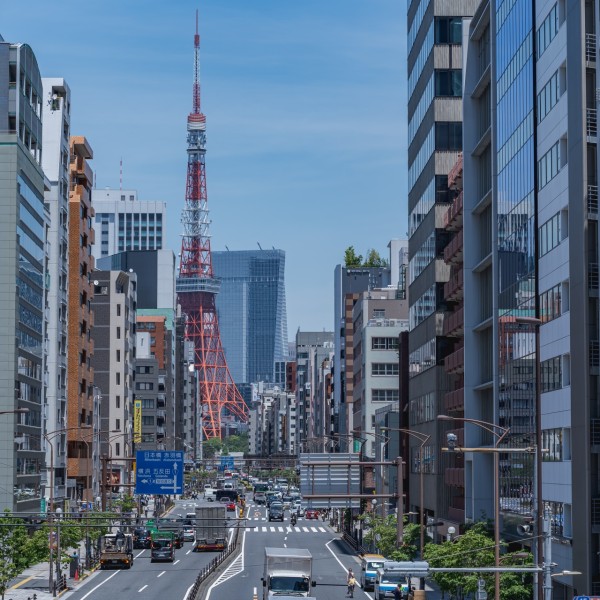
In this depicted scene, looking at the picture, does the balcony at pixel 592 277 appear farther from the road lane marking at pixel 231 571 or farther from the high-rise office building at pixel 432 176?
the high-rise office building at pixel 432 176

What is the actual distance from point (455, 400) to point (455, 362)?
267 cm

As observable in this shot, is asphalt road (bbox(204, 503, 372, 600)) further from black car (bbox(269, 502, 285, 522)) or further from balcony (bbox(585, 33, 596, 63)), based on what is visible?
balcony (bbox(585, 33, 596, 63))

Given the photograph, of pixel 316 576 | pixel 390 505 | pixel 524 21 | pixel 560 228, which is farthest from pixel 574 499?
pixel 390 505

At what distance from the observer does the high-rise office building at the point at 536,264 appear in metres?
60.4

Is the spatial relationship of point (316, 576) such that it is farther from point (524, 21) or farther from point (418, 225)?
point (524, 21)

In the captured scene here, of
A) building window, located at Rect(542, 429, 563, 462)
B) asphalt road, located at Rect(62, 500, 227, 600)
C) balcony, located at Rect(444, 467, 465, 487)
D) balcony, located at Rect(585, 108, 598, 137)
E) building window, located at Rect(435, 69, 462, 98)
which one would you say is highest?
building window, located at Rect(435, 69, 462, 98)

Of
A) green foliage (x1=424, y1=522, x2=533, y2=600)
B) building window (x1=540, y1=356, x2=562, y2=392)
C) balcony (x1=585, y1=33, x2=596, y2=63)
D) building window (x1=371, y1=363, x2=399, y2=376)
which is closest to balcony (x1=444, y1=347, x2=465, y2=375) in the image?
green foliage (x1=424, y1=522, x2=533, y2=600)

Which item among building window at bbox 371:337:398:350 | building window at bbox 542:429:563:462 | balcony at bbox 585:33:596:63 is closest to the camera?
balcony at bbox 585:33:596:63

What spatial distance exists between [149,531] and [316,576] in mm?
35673

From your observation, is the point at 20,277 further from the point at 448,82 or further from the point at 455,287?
the point at 448,82

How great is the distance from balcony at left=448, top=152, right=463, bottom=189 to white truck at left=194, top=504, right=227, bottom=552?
35097 millimetres

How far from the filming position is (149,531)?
428ft

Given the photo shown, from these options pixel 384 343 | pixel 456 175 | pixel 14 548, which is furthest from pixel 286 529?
pixel 14 548

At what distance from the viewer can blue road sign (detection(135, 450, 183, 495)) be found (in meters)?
88.2
